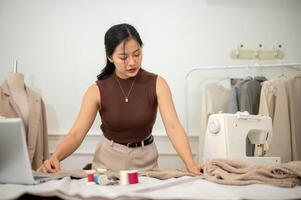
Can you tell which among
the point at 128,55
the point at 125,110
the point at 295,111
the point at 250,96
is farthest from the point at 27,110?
the point at 295,111

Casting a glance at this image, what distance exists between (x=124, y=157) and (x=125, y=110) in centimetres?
23

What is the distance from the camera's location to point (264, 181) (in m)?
0.89

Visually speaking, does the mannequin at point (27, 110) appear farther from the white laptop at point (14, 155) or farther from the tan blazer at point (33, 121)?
the white laptop at point (14, 155)

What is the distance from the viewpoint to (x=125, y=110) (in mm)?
1515

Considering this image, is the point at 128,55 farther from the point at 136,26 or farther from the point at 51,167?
the point at 136,26

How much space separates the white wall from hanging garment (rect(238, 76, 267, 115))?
40cm

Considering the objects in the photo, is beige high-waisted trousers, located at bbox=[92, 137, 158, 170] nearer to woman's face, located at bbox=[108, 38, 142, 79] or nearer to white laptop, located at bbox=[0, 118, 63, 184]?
woman's face, located at bbox=[108, 38, 142, 79]

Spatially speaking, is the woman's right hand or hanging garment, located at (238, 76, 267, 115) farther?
hanging garment, located at (238, 76, 267, 115)

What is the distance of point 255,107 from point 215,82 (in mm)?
417

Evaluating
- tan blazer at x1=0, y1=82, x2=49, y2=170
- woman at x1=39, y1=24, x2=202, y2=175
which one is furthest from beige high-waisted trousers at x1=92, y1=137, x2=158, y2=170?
tan blazer at x1=0, y1=82, x2=49, y2=170

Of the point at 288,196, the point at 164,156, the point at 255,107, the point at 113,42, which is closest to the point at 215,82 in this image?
the point at 255,107

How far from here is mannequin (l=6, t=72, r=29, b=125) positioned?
2.12 metres

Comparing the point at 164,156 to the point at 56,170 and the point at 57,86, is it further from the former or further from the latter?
the point at 56,170

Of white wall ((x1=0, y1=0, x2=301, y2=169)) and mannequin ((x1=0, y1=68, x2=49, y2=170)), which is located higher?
white wall ((x1=0, y1=0, x2=301, y2=169))
